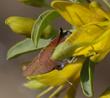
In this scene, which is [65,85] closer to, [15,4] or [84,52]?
[84,52]

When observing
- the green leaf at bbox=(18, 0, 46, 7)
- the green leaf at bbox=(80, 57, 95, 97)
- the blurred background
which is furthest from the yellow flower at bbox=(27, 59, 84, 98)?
the blurred background

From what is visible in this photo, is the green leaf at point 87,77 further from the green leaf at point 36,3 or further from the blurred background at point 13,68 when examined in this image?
the blurred background at point 13,68

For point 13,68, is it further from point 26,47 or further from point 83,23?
point 83,23

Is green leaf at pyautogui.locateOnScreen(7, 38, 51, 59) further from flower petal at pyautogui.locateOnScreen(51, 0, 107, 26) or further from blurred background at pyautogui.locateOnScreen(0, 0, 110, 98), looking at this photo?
blurred background at pyautogui.locateOnScreen(0, 0, 110, 98)

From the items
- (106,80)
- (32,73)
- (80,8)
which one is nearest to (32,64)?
(32,73)

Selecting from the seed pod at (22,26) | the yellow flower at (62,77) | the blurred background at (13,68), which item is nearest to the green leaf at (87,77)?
the yellow flower at (62,77)
